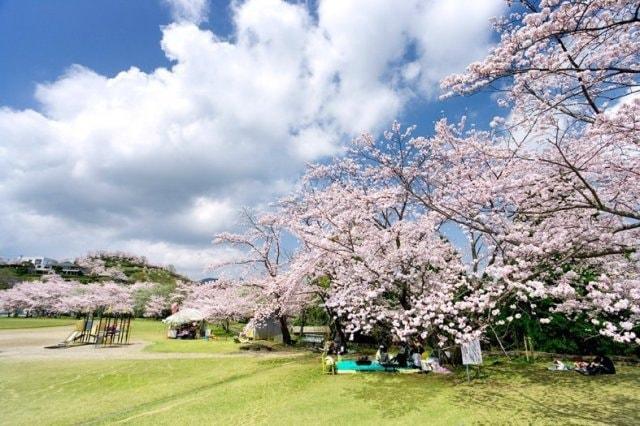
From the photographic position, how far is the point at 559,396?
25.0 feet

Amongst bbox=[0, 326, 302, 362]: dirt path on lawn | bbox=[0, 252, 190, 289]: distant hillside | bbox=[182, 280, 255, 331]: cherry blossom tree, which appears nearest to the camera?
bbox=[0, 326, 302, 362]: dirt path on lawn

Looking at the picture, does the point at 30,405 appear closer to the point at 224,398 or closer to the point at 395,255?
the point at 224,398

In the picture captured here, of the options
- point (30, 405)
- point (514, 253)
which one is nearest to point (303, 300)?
point (30, 405)

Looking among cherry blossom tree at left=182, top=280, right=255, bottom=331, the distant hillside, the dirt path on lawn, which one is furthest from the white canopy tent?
the distant hillside

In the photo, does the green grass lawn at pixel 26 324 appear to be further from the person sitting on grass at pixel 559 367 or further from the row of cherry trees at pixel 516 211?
the person sitting on grass at pixel 559 367

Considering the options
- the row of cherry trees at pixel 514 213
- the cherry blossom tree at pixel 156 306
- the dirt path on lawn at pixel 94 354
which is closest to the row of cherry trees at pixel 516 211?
the row of cherry trees at pixel 514 213

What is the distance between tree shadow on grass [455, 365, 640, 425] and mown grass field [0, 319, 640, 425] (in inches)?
0.8

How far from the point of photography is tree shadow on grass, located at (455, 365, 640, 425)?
6371mm

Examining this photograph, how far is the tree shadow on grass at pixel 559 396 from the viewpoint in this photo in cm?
637

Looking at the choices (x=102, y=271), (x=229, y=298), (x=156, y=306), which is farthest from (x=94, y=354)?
(x=102, y=271)

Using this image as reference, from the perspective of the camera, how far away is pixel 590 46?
480 cm

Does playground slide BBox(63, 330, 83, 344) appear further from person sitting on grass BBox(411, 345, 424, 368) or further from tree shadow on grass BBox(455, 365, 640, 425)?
tree shadow on grass BBox(455, 365, 640, 425)

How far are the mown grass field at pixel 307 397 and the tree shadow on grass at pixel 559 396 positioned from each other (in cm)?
2

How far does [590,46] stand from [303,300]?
607 inches
